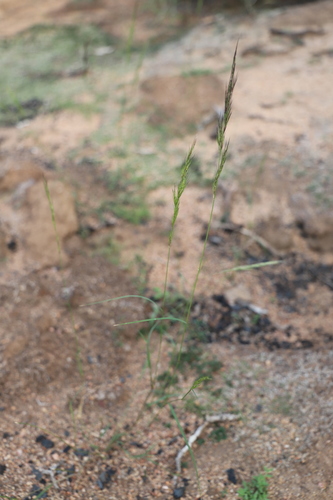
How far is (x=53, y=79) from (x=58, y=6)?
3321 millimetres

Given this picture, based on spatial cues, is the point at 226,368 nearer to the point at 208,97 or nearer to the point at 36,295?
the point at 36,295

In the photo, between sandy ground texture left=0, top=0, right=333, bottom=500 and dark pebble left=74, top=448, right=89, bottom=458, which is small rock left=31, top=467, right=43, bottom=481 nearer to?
sandy ground texture left=0, top=0, right=333, bottom=500

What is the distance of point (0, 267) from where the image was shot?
288 centimetres

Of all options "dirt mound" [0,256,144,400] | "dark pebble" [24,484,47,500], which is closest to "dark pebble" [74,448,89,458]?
"dark pebble" [24,484,47,500]

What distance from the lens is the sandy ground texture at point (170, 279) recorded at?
1838mm

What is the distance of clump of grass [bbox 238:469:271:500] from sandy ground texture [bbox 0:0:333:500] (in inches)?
1.4

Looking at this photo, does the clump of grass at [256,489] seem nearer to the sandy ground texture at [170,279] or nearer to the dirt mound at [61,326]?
the sandy ground texture at [170,279]

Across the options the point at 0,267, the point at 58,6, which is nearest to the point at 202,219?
the point at 0,267

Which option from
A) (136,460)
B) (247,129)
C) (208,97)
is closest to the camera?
(136,460)

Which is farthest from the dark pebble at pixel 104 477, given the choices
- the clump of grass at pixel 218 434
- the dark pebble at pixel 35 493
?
the clump of grass at pixel 218 434

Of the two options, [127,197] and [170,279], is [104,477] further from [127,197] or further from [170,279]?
[127,197]

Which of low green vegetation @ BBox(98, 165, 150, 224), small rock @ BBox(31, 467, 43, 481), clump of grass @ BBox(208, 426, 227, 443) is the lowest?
clump of grass @ BBox(208, 426, 227, 443)

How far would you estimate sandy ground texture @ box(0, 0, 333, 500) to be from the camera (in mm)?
1838

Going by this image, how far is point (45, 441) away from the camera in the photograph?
1.90 m
